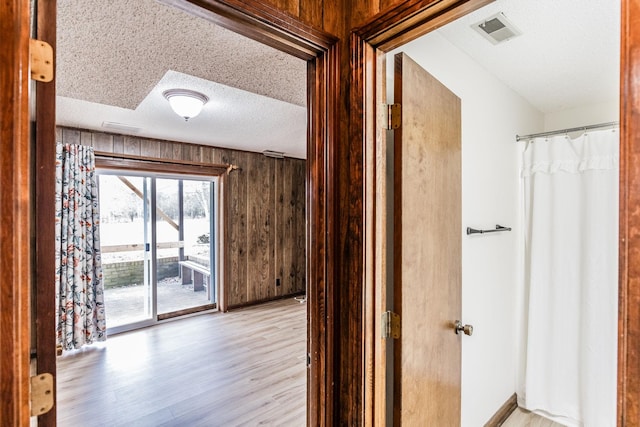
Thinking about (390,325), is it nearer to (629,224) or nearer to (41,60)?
(629,224)

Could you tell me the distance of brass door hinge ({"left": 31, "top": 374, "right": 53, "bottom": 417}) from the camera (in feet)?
2.01

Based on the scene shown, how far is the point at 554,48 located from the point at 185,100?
2.40 m

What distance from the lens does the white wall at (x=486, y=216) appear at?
5.70 feet

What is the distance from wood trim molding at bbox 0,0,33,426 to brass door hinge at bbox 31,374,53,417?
Answer: 1.3 inches

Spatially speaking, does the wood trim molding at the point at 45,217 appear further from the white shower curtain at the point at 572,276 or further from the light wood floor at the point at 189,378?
the white shower curtain at the point at 572,276

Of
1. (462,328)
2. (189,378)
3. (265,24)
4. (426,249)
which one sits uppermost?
(265,24)

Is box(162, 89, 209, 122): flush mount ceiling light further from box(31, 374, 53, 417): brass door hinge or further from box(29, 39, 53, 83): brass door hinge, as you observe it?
box(31, 374, 53, 417): brass door hinge

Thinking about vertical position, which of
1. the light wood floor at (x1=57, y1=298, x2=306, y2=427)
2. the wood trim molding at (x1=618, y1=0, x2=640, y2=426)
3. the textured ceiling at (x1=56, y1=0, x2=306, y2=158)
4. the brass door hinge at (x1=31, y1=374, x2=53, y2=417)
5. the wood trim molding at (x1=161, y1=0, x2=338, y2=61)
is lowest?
the light wood floor at (x1=57, y1=298, x2=306, y2=427)

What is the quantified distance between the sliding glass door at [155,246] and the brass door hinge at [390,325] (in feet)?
12.4

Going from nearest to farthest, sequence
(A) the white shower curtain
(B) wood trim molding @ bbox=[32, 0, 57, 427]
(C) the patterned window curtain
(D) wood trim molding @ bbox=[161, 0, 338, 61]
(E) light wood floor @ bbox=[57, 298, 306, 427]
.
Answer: (B) wood trim molding @ bbox=[32, 0, 57, 427], (D) wood trim molding @ bbox=[161, 0, 338, 61], (A) the white shower curtain, (E) light wood floor @ bbox=[57, 298, 306, 427], (C) the patterned window curtain

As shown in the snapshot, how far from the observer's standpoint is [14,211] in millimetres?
557

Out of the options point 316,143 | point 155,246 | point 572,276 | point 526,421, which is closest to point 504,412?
point 526,421

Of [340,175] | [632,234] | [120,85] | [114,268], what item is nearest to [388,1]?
[340,175]

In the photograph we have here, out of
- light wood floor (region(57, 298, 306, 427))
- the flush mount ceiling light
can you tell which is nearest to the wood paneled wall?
light wood floor (region(57, 298, 306, 427))
